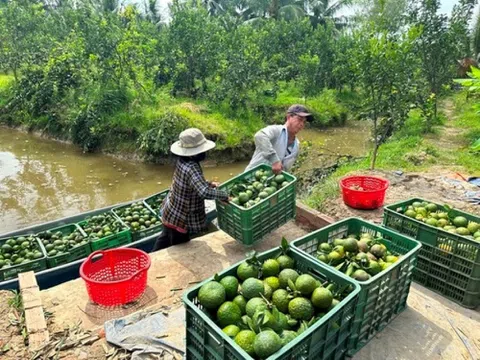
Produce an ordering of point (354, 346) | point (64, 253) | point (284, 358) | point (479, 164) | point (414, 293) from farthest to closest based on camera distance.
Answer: point (479, 164) < point (64, 253) < point (414, 293) < point (354, 346) < point (284, 358)

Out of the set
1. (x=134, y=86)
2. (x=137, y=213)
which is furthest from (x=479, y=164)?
(x=134, y=86)

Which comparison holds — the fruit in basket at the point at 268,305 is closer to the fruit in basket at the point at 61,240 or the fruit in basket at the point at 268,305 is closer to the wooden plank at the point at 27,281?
the wooden plank at the point at 27,281

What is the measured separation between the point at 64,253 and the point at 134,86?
1040cm

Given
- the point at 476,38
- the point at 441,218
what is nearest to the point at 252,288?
the point at 441,218

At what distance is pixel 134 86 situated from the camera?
45.4 feet

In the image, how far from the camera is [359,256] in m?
2.81

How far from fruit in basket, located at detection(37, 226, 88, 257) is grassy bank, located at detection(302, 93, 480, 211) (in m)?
3.75

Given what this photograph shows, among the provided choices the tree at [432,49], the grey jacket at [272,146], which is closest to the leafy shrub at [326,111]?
the tree at [432,49]

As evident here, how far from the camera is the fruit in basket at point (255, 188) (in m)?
3.99

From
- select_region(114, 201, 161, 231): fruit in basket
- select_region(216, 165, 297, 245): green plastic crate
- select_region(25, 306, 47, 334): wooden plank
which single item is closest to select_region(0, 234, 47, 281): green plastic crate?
select_region(114, 201, 161, 231): fruit in basket

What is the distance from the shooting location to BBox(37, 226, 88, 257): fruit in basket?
4672 mm

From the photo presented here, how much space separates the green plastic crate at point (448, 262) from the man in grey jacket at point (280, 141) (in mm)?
1555

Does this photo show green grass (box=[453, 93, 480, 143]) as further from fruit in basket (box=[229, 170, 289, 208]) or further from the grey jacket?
fruit in basket (box=[229, 170, 289, 208])

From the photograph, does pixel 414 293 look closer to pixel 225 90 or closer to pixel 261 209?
pixel 261 209
